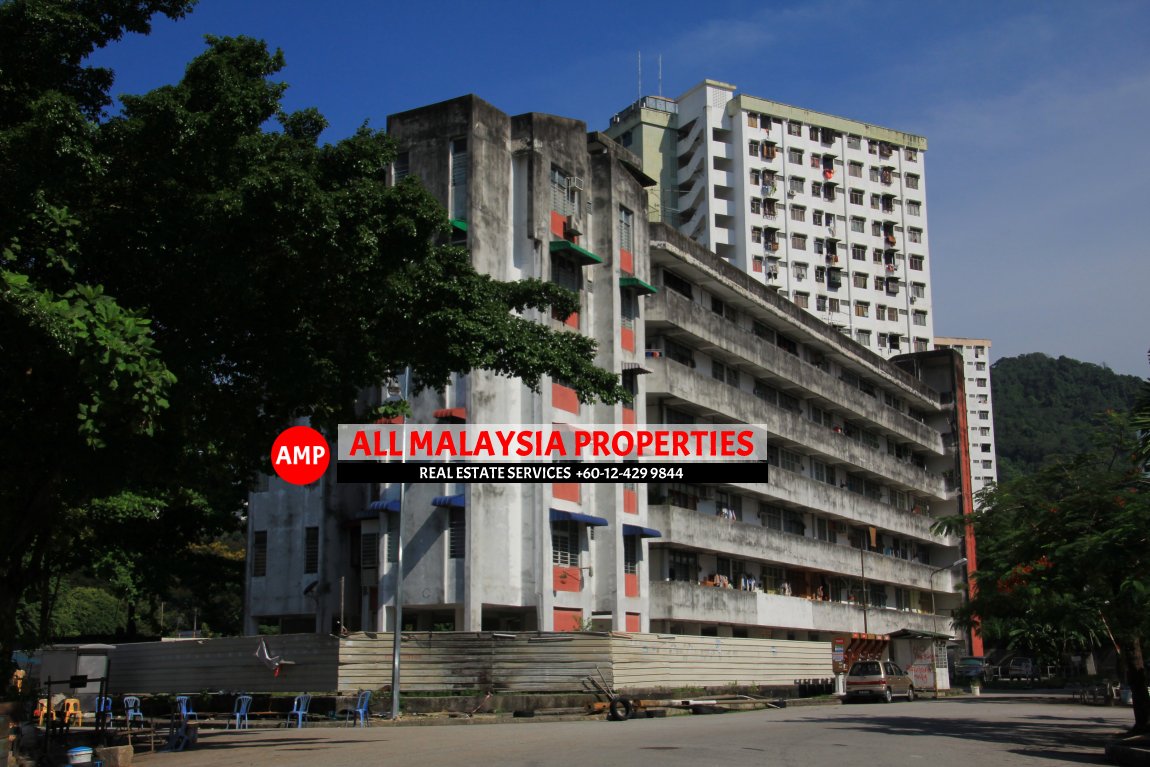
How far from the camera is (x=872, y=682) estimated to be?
39875mm

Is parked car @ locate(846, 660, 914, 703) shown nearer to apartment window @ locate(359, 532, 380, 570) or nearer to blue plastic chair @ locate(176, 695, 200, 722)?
apartment window @ locate(359, 532, 380, 570)

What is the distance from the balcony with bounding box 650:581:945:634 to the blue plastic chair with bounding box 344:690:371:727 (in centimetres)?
1442

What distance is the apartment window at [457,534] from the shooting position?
32531 mm

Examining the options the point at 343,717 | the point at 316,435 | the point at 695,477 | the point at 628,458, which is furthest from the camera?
the point at 695,477

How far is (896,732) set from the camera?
2209 centimetres

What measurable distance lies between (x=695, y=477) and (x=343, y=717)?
16437 mm

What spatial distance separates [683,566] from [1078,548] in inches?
880

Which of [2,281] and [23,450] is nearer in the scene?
[2,281]

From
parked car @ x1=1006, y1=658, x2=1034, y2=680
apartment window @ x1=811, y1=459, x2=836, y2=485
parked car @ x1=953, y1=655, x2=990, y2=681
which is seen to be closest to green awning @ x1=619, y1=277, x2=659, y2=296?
apartment window @ x1=811, y1=459, x2=836, y2=485

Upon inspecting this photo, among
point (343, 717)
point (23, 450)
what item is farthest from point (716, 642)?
point (23, 450)

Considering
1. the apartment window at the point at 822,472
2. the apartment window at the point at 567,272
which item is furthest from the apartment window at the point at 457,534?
the apartment window at the point at 822,472

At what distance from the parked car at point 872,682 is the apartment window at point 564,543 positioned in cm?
1198

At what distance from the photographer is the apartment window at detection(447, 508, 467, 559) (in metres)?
32.5

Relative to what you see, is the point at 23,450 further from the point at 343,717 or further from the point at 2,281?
the point at 343,717
